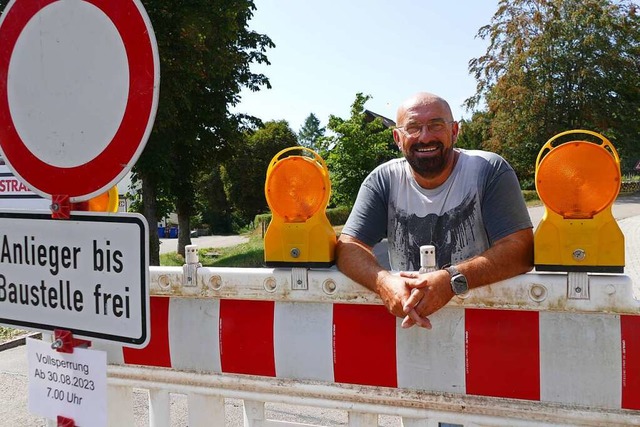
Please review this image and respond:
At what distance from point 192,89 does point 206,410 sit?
1501 cm

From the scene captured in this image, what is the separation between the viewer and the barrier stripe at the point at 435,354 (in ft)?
7.04

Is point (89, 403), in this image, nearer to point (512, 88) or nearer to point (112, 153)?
point (112, 153)

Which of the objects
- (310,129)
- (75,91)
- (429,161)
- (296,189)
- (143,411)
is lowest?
(143,411)

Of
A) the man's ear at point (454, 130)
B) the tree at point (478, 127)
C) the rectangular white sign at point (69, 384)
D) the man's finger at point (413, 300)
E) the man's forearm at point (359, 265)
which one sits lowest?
the rectangular white sign at point (69, 384)

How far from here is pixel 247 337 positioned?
245 centimetres

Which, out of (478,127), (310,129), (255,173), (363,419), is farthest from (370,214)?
(310,129)

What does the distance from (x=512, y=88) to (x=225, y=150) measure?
89.2 feet

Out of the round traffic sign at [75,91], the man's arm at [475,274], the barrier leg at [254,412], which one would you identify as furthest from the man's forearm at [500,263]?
the round traffic sign at [75,91]

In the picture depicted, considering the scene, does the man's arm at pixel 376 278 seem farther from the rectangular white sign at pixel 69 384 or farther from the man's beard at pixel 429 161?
the rectangular white sign at pixel 69 384

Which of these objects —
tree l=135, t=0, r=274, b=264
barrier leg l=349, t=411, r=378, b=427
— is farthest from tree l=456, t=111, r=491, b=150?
barrier leg l=349, t=411, r=378, b=427

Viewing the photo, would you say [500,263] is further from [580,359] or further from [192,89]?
[192,89]

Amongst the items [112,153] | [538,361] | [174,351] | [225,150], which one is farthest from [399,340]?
[225,150]

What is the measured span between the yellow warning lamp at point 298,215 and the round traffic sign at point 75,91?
2.22 feet

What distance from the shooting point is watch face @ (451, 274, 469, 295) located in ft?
6.93
